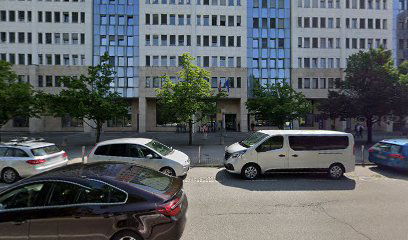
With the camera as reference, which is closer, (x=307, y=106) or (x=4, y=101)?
(x=4, y=101)

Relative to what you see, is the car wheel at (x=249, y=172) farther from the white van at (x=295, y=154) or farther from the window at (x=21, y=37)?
the window at (x=21, y=37)

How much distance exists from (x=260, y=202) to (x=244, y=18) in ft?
116

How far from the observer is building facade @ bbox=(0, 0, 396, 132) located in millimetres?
35938

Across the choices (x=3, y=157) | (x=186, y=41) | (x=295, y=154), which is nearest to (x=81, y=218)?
(x=3, y=157)

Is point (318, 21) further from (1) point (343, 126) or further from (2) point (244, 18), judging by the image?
(1) point (343, 126)

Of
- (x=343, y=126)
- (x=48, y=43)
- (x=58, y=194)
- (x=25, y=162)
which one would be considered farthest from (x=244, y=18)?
(x=58, y=194)

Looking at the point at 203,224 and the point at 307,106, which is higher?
the point at 307,106

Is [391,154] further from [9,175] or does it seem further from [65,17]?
[65,17]

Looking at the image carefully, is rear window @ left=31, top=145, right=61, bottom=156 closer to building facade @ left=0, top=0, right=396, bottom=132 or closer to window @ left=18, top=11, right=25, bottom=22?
building facade @ left=0, top=0, right=396, bottom=132

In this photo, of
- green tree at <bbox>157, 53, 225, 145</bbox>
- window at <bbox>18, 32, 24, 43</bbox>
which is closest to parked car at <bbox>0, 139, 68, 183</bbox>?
green tree at <bbox>157, 53, 225, 145</bbox>


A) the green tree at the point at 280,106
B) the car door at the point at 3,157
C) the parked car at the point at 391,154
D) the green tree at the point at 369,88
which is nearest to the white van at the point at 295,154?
the parked car at the point at 391,154

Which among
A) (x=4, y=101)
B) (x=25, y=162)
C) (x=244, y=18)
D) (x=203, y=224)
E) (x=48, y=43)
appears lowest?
(x=203, y=224)

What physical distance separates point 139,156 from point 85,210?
5.31 metres

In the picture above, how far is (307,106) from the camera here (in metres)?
21.6
